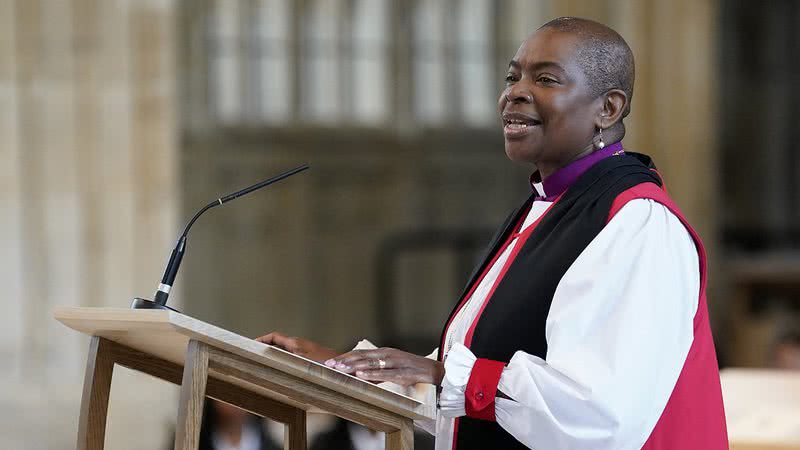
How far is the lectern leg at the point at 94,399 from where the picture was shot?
7.54 ft

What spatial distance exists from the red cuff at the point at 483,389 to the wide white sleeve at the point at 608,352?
0.01 metres

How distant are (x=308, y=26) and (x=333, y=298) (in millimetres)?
1975

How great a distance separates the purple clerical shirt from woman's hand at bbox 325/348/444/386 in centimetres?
50

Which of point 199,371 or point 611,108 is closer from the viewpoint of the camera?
point 199,371

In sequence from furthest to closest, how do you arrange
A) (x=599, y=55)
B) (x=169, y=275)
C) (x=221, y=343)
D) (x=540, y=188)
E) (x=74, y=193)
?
1. (x=74, y=193)
2. (x=540, y=188)
3. (x=599, y=55)
4. (x=169, y=275)
5. (x=221, y=343)

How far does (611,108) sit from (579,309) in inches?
18.6

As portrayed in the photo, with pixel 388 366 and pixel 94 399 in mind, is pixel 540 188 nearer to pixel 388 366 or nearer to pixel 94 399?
pixel 388 366

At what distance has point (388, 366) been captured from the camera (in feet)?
6.94

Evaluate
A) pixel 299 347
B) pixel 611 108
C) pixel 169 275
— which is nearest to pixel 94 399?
pixel 169 275

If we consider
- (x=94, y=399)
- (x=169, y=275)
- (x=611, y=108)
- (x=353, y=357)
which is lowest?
(x=94, y=399)

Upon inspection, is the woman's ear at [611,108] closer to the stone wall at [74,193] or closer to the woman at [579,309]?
the woman at [579,309]

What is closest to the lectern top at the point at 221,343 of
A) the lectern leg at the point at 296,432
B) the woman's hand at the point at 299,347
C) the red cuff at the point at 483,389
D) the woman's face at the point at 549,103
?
the red cuff at the point at 483,389

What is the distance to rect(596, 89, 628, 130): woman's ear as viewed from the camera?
2.36 meters

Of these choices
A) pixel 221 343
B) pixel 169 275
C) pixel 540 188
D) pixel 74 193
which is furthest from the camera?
pixel 74 193
